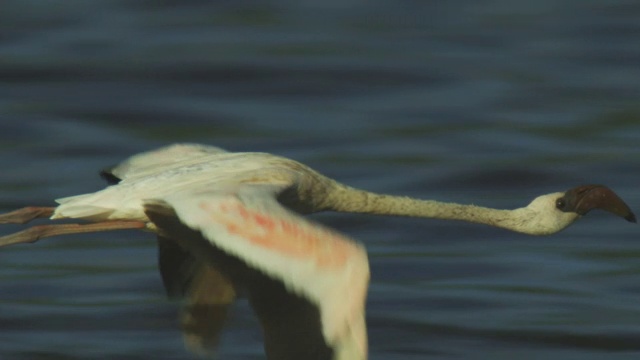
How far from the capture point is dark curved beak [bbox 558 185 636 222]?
1132cm

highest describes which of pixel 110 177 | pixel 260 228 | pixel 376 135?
pixel 260 228

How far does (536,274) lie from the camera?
1430 centimetres

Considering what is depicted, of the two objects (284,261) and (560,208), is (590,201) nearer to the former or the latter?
(560,208)

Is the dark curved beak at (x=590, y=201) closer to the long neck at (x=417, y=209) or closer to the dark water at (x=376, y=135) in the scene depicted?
the long neck at (x=417, y=209)

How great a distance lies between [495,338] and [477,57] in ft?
25.1

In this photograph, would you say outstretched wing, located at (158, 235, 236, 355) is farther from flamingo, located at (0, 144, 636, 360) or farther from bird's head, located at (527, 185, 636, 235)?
bird's head, located at (527, 185, 636, 235)

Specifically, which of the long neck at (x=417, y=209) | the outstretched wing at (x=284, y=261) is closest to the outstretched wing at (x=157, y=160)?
the long neck at (x=417, y=209)

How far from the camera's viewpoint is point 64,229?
34.3 ft

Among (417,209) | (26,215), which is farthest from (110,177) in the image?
(417,209)

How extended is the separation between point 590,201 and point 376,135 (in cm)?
639

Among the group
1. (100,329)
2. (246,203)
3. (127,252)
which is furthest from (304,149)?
(246,203)

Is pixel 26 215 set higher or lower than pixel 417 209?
lower

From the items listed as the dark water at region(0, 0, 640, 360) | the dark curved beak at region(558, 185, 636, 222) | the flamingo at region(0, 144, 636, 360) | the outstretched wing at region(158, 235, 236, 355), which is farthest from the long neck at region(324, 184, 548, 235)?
the dark water at region(0, 0, 640, 360)

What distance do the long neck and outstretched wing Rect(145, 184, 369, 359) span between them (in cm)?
100
